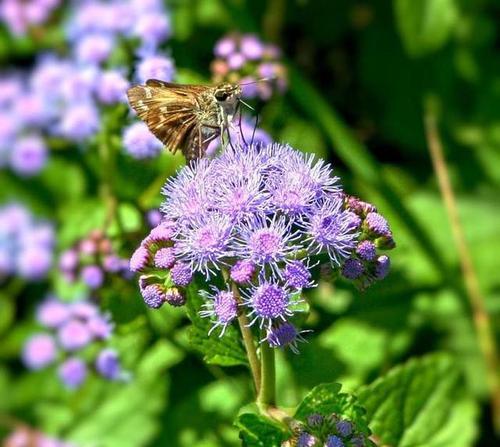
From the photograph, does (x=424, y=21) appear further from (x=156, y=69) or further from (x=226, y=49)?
(x=156, y=69)

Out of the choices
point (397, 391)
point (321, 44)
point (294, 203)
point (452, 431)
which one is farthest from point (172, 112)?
point (321, 44)

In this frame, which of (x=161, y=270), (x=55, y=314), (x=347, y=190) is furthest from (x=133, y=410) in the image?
(x=161, y=270)

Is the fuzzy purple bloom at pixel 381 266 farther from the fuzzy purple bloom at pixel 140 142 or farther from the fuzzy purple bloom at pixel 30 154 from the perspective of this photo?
the fuzzy purple bloom at pixel 30 154

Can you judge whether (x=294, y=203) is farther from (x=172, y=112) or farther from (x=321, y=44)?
(x=321, y=44)

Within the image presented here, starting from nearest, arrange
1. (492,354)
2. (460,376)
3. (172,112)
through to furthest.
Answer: (172,112) < (460,376) < (492,354)

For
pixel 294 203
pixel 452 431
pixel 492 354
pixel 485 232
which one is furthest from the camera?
pixel 485 232

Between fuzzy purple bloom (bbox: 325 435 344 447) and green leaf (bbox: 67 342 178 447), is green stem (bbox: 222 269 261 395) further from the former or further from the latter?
green leaf (bbox: 67 342 178 447)

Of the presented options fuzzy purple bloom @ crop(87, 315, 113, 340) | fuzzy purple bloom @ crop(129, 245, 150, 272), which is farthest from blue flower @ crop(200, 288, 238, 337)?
fuzzy purple bloom @ crop(87, 315, 113, 340)
